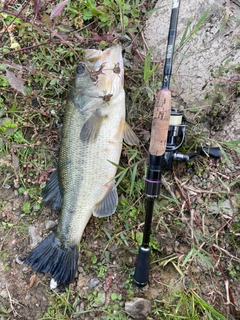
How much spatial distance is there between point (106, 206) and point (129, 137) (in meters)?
0.61

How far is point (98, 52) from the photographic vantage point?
2631 mm

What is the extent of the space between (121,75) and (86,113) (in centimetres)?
42

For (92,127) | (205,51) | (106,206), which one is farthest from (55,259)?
(205,51)

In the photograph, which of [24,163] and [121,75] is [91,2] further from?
[24,163]

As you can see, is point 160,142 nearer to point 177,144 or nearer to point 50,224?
point 177,144

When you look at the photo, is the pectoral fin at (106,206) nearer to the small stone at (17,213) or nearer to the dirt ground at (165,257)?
the dirt ground at (165,257)

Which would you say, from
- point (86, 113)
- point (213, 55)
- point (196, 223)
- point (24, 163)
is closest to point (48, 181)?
point (24, 163)

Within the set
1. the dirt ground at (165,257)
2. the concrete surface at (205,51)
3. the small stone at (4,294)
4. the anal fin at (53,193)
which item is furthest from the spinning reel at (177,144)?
the small stone at (4,294)

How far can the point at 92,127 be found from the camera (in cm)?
262

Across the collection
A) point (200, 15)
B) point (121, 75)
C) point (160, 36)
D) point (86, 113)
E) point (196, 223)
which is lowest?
point (196, 223)

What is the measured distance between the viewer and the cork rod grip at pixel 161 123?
2.37 m

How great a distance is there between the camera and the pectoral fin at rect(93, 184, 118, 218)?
8.98 feet

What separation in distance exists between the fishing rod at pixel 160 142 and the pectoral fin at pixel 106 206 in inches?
15.1

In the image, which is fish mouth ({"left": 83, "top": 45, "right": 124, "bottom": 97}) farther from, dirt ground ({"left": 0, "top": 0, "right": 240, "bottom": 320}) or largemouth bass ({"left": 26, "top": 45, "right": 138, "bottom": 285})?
dirt ground ({"left": 0, "top": 0, "right": 240, "bottom": 320})
